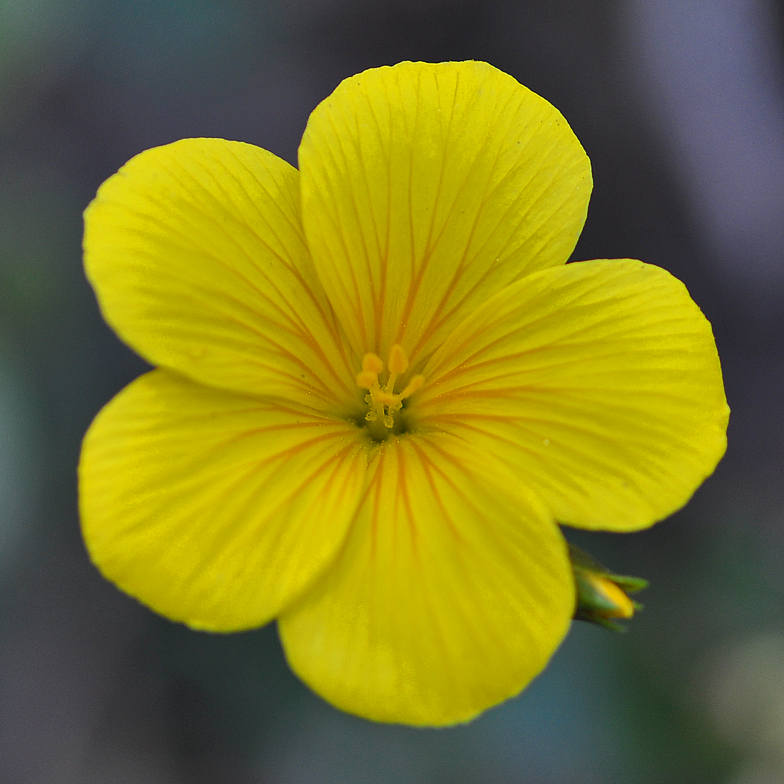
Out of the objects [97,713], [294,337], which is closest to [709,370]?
[294,337]

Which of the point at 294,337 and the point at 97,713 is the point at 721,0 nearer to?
the point at 294,337

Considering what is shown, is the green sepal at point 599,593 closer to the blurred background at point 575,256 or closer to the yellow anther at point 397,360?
the yellow anther at point 397,360

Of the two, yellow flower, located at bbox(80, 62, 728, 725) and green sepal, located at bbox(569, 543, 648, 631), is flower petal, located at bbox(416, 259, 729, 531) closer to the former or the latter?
yellow flower, located at bbox(80, 62, 728, 725)

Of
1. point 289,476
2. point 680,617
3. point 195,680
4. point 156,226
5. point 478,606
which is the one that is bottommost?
point 680,617

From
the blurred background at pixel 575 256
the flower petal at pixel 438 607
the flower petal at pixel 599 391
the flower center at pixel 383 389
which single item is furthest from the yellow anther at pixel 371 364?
the blurred background at pixel 575 256

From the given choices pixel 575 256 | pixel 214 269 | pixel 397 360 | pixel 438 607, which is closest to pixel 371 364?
pixel 397 360
